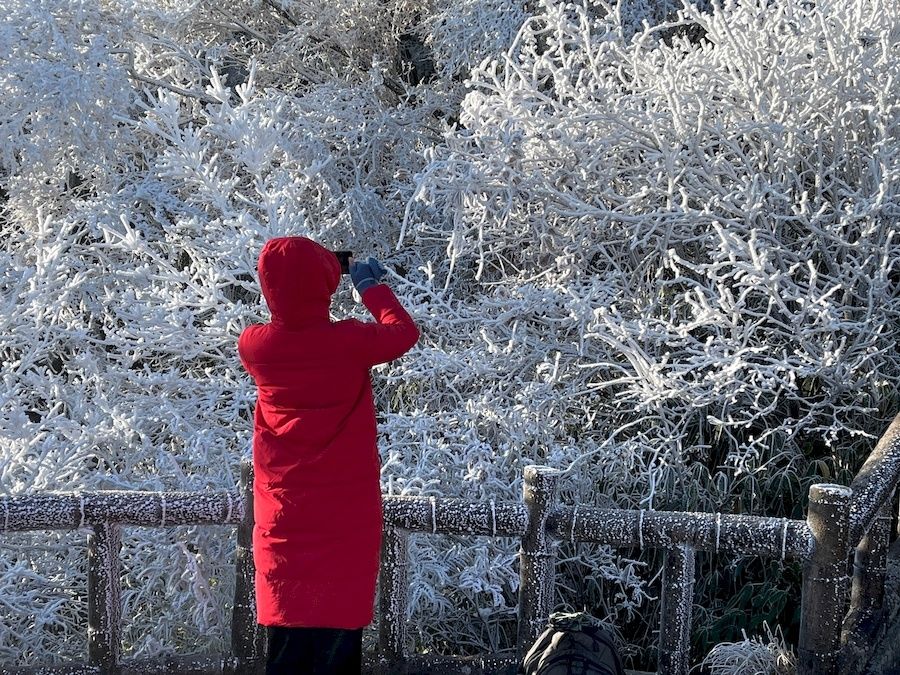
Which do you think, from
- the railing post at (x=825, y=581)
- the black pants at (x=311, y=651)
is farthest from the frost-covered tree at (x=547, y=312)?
the black pants at (x=311, y=651)

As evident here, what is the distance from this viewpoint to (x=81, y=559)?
4.27 m

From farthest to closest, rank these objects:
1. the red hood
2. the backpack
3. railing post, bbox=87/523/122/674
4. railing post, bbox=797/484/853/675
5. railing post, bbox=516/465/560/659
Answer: railing post, bbox=87/523/122/674 < railing post, bbox=516/465/560/659 < railing post, bbox=797/484/853/675 < the red hood < the backpack

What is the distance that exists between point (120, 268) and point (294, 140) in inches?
46.1

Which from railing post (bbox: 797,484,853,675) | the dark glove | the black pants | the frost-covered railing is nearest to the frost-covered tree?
the frost-covered railing

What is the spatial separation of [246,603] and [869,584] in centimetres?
190

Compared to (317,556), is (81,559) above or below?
below

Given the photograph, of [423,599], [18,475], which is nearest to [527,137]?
[423,599]

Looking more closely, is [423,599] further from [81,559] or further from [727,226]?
[727,226]

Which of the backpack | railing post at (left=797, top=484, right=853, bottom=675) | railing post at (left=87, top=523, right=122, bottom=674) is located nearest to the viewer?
the backpack

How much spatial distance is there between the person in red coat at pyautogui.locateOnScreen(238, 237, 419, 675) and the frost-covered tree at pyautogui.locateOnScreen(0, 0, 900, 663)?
1.29 meters

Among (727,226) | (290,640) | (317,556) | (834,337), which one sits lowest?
(290,640)

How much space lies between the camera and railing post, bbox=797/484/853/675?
2.90 m

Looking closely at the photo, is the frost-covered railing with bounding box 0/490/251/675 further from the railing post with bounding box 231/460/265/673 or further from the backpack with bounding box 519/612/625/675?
the backpack with bounding box 519/612/625/675

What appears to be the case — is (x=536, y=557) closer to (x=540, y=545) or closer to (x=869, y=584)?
(x=540, y=545)
